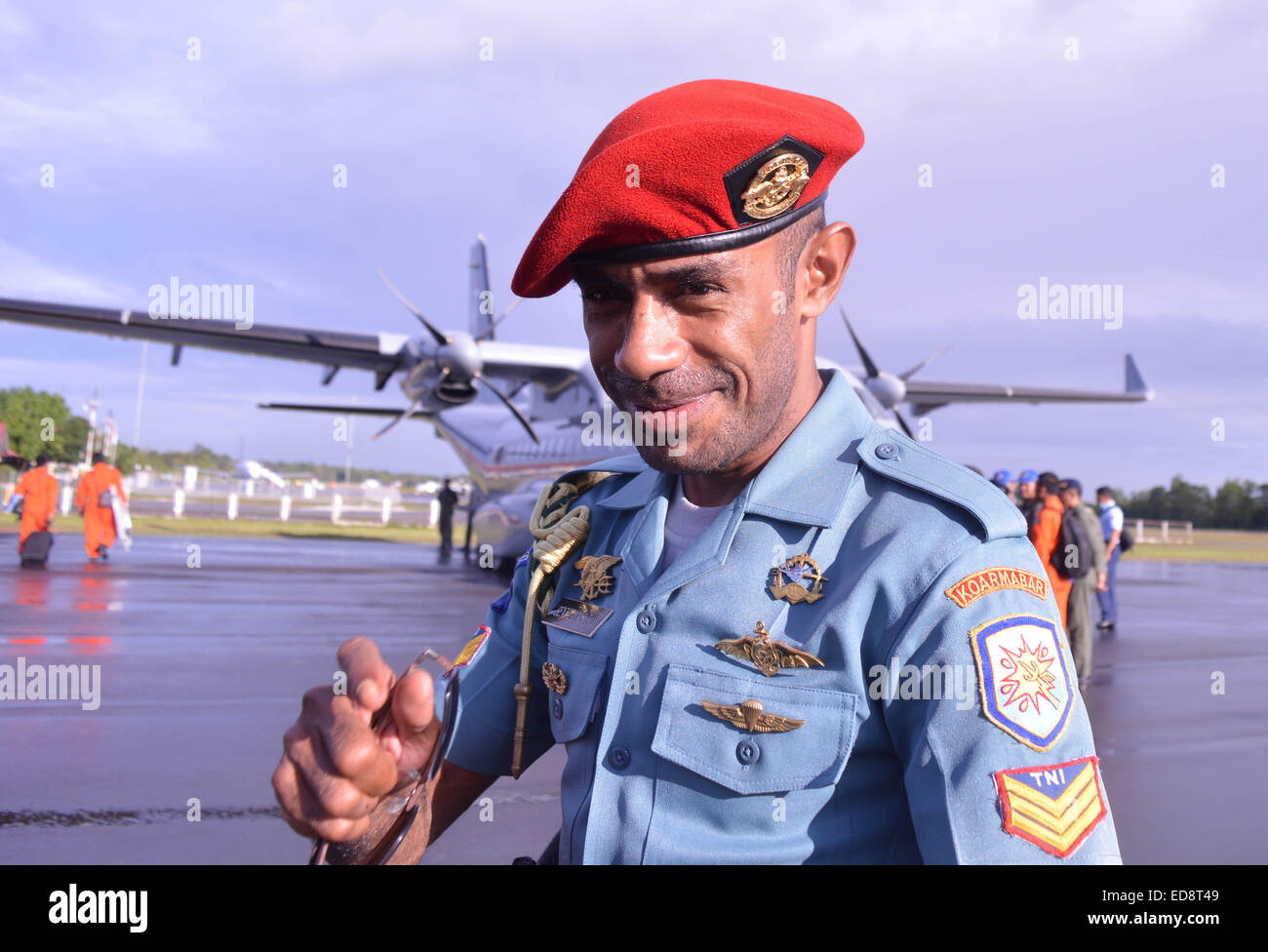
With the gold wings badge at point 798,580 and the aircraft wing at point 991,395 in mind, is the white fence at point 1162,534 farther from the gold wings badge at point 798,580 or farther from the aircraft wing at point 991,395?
the gold wings badge at point 798,580

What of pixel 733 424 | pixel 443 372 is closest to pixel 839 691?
pixel 733 424

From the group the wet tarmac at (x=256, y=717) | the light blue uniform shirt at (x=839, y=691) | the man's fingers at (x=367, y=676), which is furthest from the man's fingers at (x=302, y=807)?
the wet tarmac at (x=256, y=717)

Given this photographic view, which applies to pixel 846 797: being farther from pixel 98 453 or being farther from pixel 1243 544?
pixel 1243 544

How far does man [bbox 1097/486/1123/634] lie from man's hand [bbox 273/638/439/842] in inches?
411

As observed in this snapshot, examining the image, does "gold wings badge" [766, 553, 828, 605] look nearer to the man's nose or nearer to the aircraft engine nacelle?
the man's nose

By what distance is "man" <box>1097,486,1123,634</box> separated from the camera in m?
10.4

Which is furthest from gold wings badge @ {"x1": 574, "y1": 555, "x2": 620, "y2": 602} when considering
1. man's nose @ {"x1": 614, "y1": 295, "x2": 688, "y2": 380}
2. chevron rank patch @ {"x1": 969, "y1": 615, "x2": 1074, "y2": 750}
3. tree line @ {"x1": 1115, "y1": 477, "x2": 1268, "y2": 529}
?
tree line @ {"x1": 1115, "y1": 477, "x2": 1268, "y2": 529}

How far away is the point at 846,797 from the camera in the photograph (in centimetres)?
108

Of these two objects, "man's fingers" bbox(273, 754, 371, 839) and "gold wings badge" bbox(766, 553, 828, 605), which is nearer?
"man's fingers" bbox(273, 754, 371, 839)

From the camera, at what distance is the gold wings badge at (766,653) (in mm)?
1129

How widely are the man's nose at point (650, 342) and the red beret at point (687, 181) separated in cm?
7

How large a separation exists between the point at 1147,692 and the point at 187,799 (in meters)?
6.84

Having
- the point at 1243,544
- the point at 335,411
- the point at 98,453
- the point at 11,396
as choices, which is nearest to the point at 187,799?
the point at 98,453
